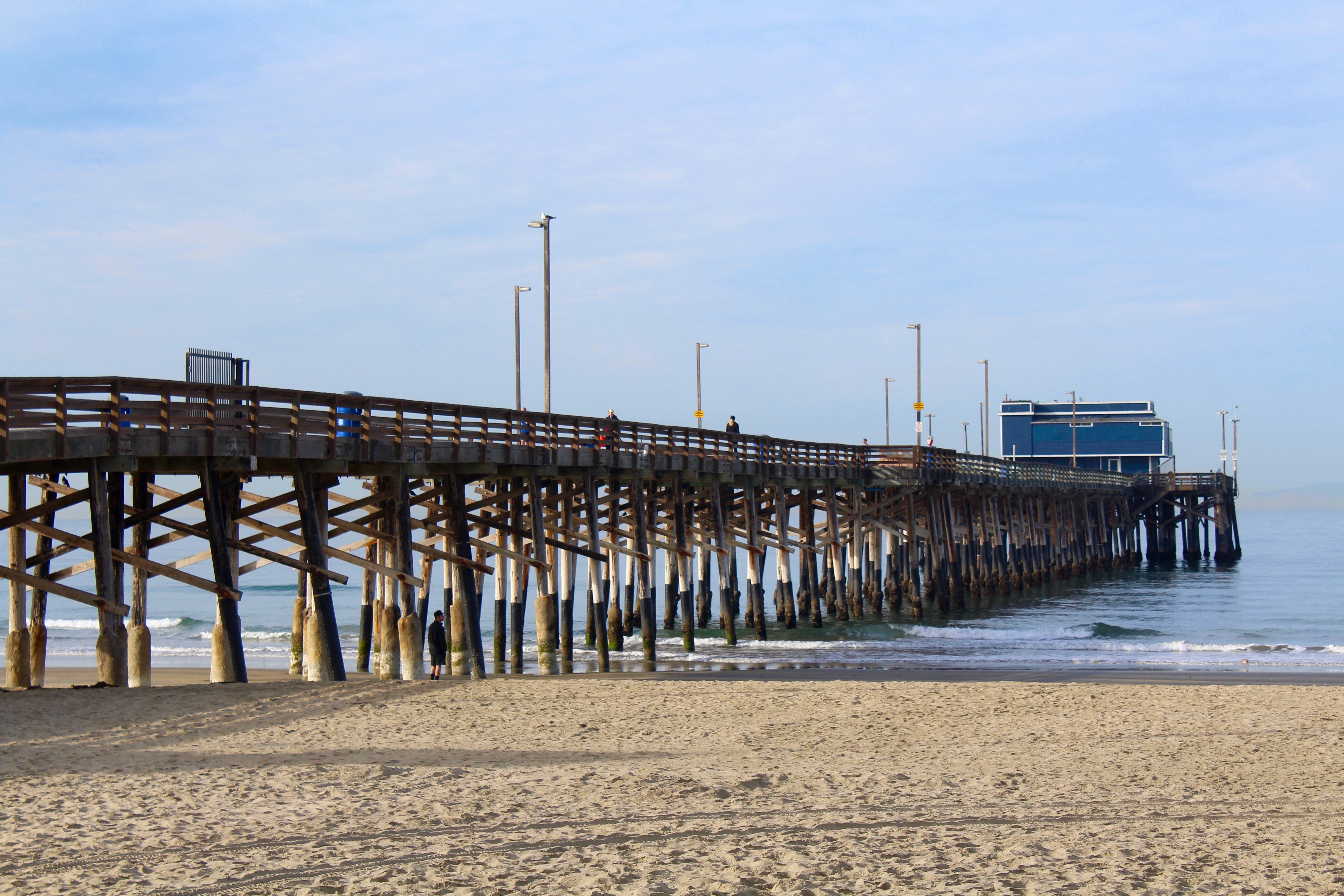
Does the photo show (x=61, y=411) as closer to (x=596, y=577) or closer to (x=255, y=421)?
(x=255, y=421)

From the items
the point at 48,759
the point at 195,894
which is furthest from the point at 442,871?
the point at 48,759

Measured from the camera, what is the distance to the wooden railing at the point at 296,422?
1359 cm

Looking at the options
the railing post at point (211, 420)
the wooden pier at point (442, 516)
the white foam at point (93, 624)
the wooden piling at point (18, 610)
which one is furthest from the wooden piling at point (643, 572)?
the white foam at point (93, 624)

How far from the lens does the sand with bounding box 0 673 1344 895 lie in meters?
7.43

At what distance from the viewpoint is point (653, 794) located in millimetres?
9555

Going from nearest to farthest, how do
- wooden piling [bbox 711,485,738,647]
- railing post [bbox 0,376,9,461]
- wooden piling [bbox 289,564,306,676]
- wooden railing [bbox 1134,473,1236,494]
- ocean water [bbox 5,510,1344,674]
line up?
railing post [bbox 0,376,9,461] < wooden piling [bbox 289,564,306,676] < ocean water [bbox 5,510,1344,674] < wooden piling [bbox 711,485,738,647] < wooden railing [bbox 1134,473,1236,494]

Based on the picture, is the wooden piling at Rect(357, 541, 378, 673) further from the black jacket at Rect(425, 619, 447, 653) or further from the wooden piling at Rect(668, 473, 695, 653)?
the wooden piling at Rect(668, 473, 695, 653)

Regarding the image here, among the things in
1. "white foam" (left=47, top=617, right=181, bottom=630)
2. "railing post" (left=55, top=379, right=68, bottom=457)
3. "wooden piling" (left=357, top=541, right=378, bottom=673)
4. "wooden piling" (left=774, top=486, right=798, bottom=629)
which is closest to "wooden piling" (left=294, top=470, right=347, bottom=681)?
"railing post" (left=55, top=379, right=68, bottom=457)

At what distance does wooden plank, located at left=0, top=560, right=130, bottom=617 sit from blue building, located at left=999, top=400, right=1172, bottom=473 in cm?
7225

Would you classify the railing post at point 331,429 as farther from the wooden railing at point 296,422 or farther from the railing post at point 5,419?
the railing post at point 5,419

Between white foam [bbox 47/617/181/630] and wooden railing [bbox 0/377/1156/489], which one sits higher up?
wooden railing [bbox 0/377/1156/489]

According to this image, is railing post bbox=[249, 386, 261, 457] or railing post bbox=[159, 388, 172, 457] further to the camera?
railing post bbox=[249, 386, 261, 457]

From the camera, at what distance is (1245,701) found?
1591 centimetres

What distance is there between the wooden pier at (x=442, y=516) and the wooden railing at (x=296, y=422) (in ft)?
0.10
